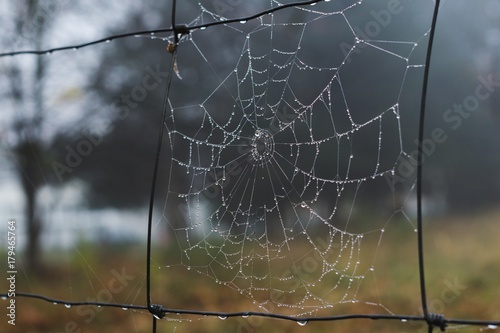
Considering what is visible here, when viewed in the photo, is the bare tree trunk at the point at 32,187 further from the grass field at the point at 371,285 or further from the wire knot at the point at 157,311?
the wire knot at the point at 157,311

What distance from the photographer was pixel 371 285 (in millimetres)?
2012

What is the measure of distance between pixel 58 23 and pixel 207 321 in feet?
4.76

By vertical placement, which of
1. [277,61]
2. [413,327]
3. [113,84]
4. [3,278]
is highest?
[113,84]

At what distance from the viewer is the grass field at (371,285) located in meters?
1.93

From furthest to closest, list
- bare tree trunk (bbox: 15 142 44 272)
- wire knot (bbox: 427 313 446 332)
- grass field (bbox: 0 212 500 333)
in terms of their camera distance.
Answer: bare tree trunk (bbox: 15 142 44 272) < grass field (bbox: 0 212 500 333) < wire knot (bbox: 427 313 446 332)

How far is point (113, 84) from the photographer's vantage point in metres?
2.33

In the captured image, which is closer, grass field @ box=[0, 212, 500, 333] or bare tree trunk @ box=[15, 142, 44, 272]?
grass field @ box=[0, 212, 500, 333]

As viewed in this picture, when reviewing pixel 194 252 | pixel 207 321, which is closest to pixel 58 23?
pixel 194 252

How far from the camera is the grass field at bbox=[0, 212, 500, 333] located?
6.33 ft

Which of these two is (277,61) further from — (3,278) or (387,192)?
(3,278)

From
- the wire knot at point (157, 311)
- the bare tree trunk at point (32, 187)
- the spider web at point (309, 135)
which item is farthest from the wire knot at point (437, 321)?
the bare tree trunk at point (32, 187)

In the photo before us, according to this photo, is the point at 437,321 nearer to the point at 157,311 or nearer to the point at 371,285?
the point at 157,311

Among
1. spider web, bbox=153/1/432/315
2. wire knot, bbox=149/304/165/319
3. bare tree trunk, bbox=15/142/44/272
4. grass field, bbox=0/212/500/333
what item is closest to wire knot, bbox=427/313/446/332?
wire knot, bbox=149/304/165/319

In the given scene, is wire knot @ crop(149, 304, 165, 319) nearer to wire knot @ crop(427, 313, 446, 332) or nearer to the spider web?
wire knot @ crop(427, 313, 446, 332)
